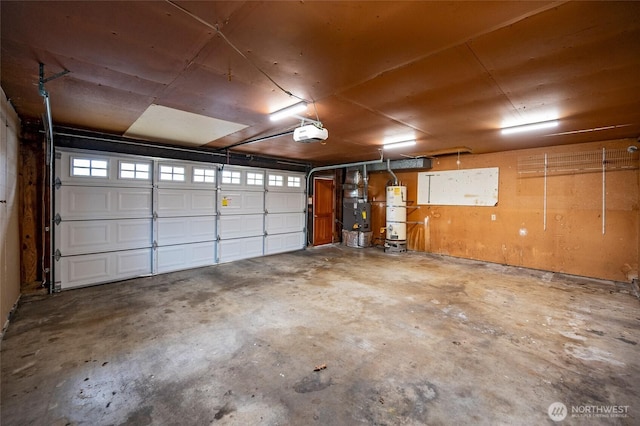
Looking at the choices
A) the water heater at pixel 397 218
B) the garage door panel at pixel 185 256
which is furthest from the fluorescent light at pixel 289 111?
the water heater at pixel 397 218

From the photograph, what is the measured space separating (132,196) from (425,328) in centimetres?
490

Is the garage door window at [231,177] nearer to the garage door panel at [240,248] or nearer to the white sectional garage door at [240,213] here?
the white sectional garage door at [240,213]

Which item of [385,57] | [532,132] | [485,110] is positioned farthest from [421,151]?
[385,57]

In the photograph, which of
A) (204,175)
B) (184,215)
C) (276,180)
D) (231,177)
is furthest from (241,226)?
(276,180)

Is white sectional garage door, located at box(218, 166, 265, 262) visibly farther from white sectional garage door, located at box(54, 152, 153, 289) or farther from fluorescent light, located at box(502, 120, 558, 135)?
fluorescent light, located at box(502, 120, 558, 135)

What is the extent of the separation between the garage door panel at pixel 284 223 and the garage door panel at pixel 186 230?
1.47 metres

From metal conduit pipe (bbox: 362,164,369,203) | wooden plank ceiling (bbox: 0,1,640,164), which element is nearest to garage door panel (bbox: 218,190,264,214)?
wooden plank ceiling (bbox: 0,1,640,164)

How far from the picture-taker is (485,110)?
10.4ft

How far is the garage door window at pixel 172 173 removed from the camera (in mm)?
4992

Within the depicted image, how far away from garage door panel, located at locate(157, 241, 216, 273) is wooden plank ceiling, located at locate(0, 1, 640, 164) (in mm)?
2515

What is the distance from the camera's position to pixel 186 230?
5352 mm

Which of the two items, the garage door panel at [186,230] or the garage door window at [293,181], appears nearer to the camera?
the garage door panel at [186,230]

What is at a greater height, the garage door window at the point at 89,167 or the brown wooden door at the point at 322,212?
the garage door window at the point at 89,167

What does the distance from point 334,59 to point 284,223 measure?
5438mm
